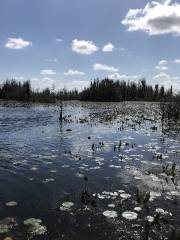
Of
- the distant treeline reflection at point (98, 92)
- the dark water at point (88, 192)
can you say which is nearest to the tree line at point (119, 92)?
the distant treeline reflection at point (98, 92)

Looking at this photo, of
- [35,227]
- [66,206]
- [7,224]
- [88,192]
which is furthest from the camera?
[88,192]

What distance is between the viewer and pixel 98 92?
11456 centimetres

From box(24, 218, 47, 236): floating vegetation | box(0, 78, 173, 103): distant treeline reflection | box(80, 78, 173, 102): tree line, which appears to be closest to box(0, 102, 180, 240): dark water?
box(24, 218, 47, 236): floating vegetation

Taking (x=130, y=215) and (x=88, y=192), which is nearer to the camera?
(x=130, y=215)

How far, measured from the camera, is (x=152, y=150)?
16531 millimetres

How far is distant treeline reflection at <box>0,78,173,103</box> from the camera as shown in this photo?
320ft

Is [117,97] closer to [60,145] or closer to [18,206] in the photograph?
[60,145]

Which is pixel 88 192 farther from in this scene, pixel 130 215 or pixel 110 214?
pixel 130 215

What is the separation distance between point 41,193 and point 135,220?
309cm

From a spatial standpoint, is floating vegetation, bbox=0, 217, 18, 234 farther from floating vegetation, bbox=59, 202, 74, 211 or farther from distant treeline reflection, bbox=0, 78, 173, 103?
distant treeline reflection, bbox=0, 78, 173, 103

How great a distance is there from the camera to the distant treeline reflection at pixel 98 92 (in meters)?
97.4

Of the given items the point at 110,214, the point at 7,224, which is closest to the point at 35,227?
the point at 7,224

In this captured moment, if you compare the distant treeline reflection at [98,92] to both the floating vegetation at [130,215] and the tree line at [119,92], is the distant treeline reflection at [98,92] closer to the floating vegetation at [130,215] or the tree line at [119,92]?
the tree line at [119,92]

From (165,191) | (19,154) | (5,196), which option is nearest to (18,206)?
(5,196)
